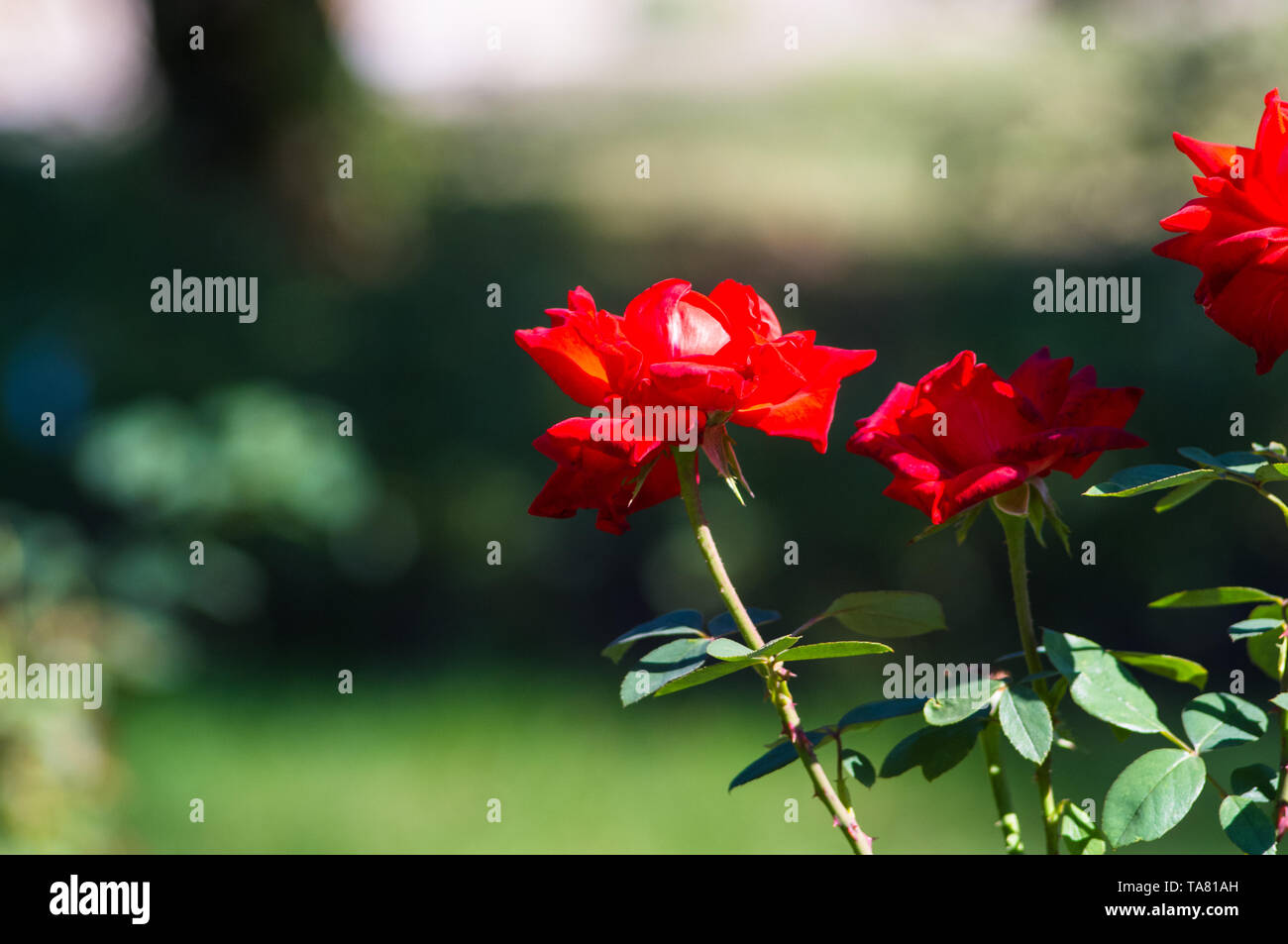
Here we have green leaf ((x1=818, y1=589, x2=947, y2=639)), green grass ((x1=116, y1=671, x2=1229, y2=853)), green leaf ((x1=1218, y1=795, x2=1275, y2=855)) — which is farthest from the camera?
green grass ((x1=116, y1=671, x2=1229, y2=853))

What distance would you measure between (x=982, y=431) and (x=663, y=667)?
0.58 feet

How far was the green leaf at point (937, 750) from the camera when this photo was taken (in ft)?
1.78

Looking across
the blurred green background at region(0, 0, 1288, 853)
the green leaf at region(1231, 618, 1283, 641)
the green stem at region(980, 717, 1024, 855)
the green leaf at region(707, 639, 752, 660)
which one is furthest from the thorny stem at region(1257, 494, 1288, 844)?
the blurred green background at region(0, 0, 1288, 853)

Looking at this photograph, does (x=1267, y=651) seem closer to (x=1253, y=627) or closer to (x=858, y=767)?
(x=1253, y=627)

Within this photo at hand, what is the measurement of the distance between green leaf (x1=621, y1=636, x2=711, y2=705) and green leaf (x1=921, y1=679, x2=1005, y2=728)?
3.9 inches

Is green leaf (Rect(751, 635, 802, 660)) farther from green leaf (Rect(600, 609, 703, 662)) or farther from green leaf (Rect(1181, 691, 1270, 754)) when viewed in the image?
green leaf (Rect(1181, 691, 1270, 754))

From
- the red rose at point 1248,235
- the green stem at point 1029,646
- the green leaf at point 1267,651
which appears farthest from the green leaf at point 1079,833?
the red rose at point 1248,235

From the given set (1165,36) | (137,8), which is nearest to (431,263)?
(137,8)

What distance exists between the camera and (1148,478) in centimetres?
52

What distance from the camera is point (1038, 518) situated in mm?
556

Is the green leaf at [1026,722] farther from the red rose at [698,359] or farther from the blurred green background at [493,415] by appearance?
the blurred green background at [493,415]

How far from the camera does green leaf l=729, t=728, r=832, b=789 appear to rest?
539mm

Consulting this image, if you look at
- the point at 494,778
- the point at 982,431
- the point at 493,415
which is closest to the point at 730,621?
the point at 982,431

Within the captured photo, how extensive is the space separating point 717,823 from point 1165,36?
222 cm
